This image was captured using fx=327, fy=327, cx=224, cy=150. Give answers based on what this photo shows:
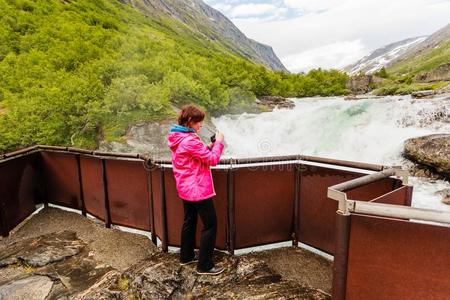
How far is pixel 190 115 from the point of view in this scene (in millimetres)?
3941

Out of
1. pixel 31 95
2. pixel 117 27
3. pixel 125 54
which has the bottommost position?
pixel 31 95

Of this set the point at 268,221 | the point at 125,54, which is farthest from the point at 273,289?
the point at 125,54

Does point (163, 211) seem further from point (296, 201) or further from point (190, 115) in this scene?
point (296, 201)

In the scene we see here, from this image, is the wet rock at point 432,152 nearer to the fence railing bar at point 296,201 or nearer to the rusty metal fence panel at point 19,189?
the fence railing bar at point 296,201

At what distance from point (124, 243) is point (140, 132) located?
1444 centimetres

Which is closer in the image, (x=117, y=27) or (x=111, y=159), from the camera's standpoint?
(x=111, y=159)

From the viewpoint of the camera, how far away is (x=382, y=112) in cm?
2702

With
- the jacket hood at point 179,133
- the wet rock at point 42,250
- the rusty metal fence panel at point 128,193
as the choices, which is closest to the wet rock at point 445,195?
the rusty metal fence panel at point 128,193

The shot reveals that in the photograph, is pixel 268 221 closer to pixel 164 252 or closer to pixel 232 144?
pixel 164 252

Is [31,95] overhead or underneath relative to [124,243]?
overhead

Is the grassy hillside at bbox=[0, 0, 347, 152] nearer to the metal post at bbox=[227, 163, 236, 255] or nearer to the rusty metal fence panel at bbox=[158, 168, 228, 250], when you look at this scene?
the rusty metal fence panel at bbox=[158, 168, 228, 250]

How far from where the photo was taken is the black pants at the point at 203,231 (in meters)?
4.12

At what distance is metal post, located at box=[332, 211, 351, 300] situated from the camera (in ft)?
9.39

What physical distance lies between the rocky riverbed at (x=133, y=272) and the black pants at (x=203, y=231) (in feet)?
0.68
